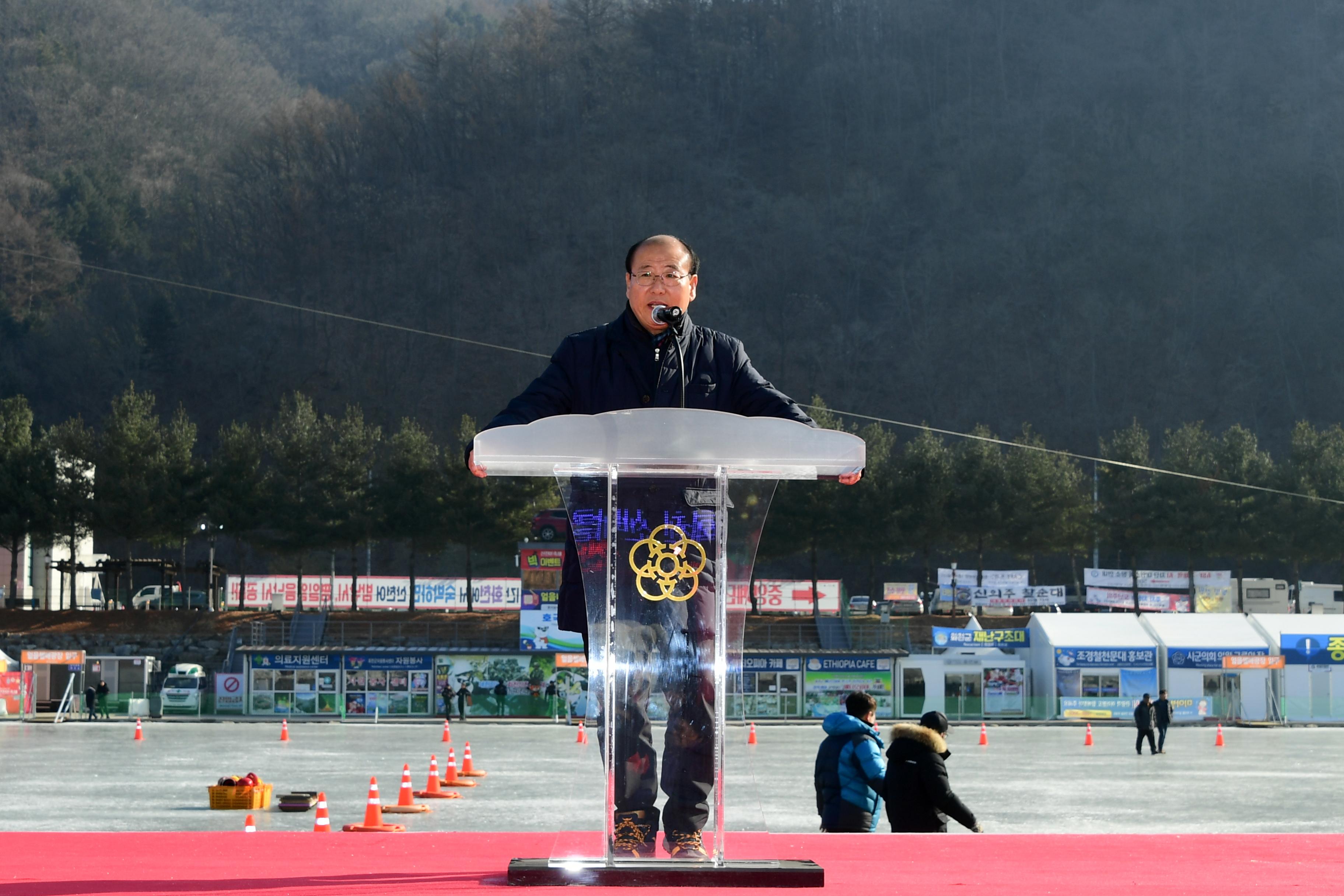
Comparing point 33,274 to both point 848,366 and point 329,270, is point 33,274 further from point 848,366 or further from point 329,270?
point 848,366

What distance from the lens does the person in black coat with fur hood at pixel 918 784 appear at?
723 cm

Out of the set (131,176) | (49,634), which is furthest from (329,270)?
(49,634)

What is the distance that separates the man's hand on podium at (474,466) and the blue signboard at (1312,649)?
41188 millimetres

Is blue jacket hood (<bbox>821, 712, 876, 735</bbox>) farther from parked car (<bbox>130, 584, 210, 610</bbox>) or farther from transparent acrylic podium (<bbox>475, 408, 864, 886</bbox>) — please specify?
parked car (<bbox>130, 584, 210, 610</bbox>)

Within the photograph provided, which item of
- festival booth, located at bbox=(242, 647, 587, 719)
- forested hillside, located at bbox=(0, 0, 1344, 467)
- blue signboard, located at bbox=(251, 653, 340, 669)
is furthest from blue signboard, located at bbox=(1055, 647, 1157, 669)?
forested hillside, located at bbox=(0, 0, 1344, 467)

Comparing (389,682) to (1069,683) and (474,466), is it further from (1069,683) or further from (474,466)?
(474,466)

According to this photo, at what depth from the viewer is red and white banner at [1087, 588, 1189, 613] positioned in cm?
5172

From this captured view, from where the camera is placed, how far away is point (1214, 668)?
4103 centimetres

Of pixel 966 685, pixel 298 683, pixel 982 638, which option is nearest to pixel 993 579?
pixel 982 638

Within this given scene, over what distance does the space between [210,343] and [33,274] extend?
49.6ft

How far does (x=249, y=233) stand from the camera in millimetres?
119938

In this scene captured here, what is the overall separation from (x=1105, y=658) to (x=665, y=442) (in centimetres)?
3965

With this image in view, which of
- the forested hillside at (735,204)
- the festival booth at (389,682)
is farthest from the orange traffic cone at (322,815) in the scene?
the forested hillside at (735,204)

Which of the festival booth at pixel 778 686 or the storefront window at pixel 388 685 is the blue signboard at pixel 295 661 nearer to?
the storefront window at pixel 388 685
